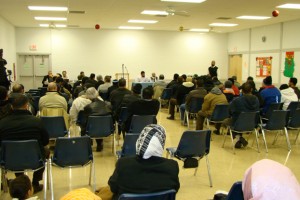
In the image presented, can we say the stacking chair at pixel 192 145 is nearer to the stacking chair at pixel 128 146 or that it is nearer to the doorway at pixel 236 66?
the stacking chair at pixel 128 146

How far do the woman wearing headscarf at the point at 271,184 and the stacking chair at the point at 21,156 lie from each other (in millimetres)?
2597

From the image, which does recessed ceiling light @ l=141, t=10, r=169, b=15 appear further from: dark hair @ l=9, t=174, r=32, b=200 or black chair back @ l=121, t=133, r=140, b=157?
dark hair @ l=9, t=174, r=32, b=200

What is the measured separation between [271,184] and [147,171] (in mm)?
1037

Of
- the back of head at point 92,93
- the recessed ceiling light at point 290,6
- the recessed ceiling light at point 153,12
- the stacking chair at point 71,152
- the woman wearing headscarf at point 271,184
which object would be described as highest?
the recessed ceiling light at point 153,12

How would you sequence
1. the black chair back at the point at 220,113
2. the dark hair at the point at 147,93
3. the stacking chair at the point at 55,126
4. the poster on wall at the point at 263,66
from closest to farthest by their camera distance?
the stacking chair at the point at 55,126 < the dark hair at the point at 147,93 < the black chair back at the point at 220,113 < the poster on wall at the point at 263,66

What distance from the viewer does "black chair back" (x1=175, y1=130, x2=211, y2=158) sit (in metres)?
4.16

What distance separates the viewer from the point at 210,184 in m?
4.43

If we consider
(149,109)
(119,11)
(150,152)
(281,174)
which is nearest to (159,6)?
(119,11)

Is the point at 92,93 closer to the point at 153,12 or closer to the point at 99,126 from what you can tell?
the point at 99,126

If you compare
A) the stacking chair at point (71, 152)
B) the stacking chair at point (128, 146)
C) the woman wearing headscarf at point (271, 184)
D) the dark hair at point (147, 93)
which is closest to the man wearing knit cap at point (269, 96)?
the dark hair at point (147, 93)

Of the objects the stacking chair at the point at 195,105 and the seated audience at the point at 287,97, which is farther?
the stacking chair at the point at 195,105

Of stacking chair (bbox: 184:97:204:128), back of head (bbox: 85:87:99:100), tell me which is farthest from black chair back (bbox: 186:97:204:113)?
back of head (bbox: 85:87:99:100)

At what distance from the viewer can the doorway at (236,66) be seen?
52.2 feet

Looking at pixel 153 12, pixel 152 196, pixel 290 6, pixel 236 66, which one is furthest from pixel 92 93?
pixel 236 66
